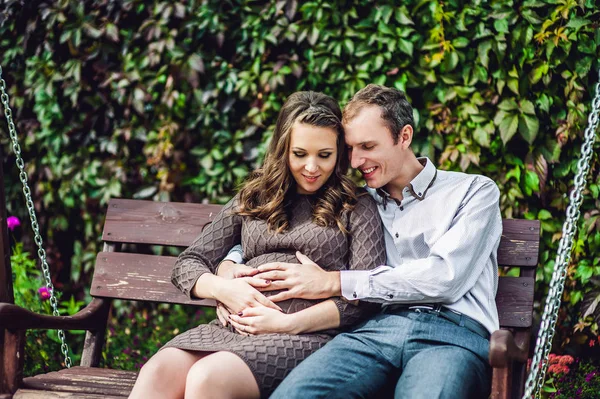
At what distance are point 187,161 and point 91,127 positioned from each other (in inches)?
26.8

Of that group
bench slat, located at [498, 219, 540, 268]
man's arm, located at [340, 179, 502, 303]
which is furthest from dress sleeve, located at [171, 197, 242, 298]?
bench slat, located at [498, 219, 540, 268]

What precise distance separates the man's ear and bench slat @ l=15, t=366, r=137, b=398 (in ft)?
5.04

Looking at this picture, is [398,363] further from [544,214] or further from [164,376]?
[544,214]

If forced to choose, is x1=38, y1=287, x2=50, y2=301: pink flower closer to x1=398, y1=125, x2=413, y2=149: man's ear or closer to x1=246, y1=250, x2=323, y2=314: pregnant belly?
x1=246, y1=250, x2=323, y2=314: pregnant belly

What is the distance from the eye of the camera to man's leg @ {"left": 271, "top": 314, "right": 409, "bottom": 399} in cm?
260

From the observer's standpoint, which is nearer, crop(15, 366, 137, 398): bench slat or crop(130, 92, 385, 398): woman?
crop(130, 92, 385, 398): woman

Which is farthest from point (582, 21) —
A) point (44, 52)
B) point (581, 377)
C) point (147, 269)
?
point (44, 52)

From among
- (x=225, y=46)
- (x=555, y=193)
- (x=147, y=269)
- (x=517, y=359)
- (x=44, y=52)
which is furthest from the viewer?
(x=44, y=52)

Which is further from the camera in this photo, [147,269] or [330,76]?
[330,76]

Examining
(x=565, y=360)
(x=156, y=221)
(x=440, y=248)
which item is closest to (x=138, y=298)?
(x=156, y=221)

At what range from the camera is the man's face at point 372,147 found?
317 cm

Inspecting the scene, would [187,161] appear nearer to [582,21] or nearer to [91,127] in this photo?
[91,127]

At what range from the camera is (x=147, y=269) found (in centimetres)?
378

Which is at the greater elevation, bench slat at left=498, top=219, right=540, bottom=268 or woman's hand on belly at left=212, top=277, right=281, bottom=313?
bench slat at left=498, top=219, right=540, bottom=268
